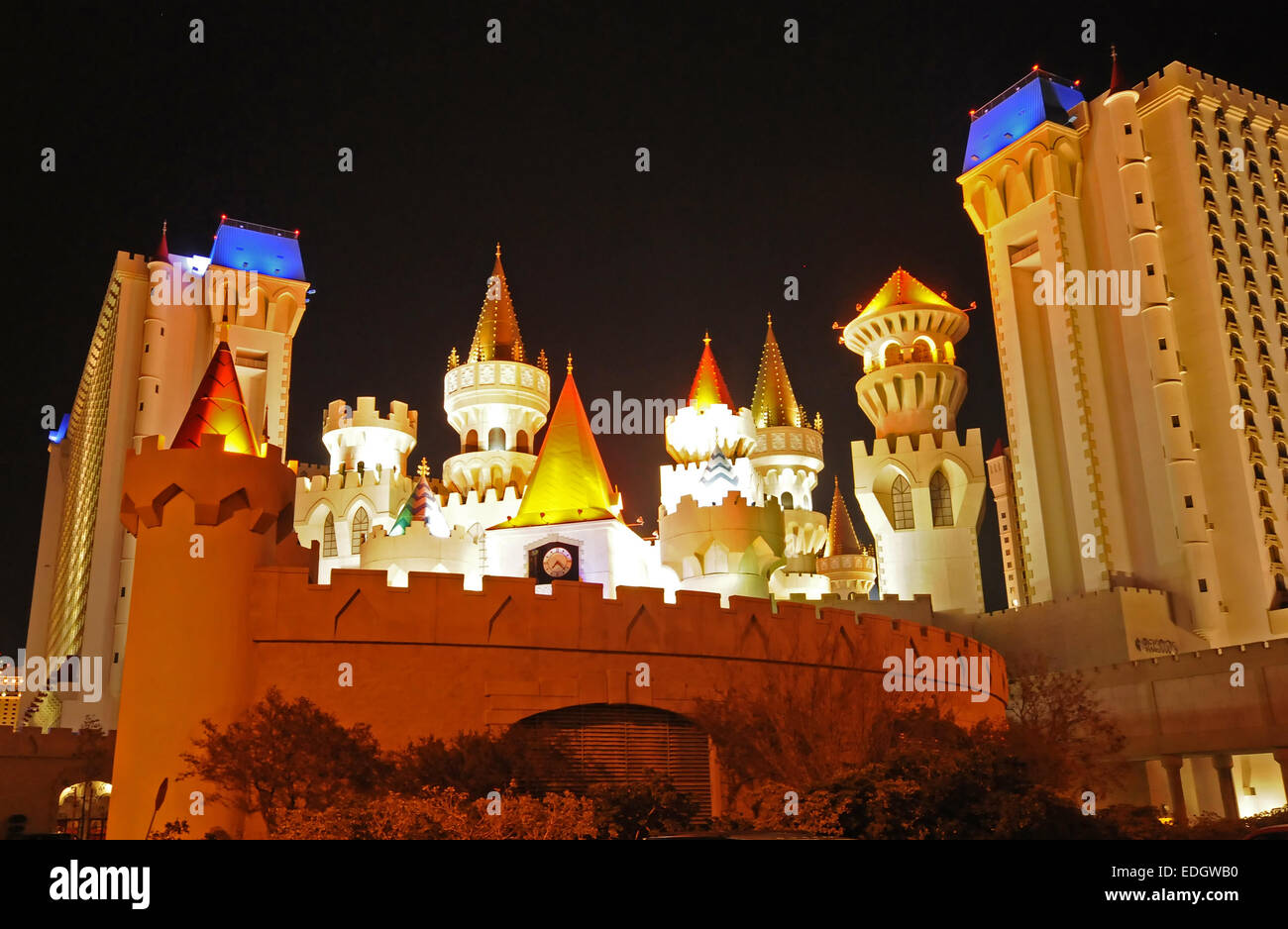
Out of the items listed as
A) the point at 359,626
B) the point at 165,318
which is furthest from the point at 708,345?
the point at 359,626

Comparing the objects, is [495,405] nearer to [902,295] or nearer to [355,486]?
[355,486]

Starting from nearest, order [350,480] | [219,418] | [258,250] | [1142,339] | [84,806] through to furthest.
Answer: [219,418], [84,806], [1142,339], [350,480], [258,250]

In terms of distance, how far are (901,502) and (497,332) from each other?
2035 centimetres

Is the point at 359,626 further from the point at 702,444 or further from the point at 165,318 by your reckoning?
→ the point at 165,318

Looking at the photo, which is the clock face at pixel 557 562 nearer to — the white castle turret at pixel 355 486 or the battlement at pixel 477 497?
the battlement at pixel 477 497

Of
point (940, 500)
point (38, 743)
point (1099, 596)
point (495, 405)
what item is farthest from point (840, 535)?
point (38, 743)

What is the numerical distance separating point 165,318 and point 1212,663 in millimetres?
43229

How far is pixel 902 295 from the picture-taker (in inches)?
1921

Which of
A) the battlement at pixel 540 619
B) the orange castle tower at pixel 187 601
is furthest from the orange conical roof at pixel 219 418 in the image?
the battlement at pixel 540 619

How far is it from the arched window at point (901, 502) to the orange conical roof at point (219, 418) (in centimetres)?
3110

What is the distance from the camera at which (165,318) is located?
51719mm

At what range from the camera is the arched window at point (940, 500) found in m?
45.2

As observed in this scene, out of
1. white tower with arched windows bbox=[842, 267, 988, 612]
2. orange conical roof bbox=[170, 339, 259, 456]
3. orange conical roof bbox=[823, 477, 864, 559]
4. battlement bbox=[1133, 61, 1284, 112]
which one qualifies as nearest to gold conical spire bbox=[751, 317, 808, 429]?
orange conical roof bbox=[823, 477, 864, 559]

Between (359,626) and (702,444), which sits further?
(702,444)
